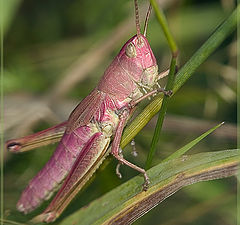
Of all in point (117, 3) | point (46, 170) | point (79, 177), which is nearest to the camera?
point (79, 177)

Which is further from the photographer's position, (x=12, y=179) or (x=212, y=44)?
(x=12, y=179)

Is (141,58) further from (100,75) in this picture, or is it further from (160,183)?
(100,75)

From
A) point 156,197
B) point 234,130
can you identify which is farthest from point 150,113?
point 234,130

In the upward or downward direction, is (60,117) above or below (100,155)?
above

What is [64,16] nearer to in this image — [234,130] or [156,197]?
[234,130]

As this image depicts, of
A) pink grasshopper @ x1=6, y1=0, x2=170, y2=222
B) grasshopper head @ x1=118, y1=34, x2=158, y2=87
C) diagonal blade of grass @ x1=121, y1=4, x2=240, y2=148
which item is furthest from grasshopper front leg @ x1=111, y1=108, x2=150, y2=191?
diagonal blade of grass @ x1=121, y1=4, x2=240, y2=148

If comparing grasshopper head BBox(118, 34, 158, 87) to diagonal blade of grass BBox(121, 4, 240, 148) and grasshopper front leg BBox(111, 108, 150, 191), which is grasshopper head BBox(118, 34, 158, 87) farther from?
diagonal blade of grass BBox(121, 4, 240, 148)
